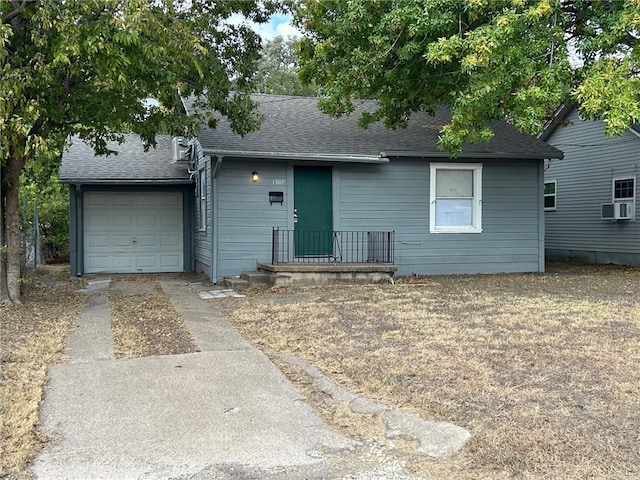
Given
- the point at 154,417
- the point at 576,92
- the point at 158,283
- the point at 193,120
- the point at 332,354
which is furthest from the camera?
the point at 158,283

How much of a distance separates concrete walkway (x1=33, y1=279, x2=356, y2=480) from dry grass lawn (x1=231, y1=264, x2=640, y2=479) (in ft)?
1.14

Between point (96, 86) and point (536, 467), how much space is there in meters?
6.47

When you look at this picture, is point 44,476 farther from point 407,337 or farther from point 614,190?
point 614,190

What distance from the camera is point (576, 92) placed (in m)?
8.38

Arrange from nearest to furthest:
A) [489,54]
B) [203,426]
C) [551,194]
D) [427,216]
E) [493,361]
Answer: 1. [203,426]
2. [493,361]
3. [489,54]
4. [427,216]
5. [551,194]

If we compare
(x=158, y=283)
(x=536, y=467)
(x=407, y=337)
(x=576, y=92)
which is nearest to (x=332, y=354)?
(x=407, y=337)

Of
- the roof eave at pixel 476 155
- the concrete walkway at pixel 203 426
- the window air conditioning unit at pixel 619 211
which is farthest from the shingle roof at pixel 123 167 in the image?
the window air conditioning unit at pixel 619 211

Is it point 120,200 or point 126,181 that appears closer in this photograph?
point 126,181

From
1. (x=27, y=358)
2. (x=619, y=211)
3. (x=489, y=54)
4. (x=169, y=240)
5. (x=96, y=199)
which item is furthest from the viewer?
(x=619, y=211)

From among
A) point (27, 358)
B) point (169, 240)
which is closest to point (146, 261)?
point (169, 240)

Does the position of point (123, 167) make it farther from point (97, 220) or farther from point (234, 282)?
point (234, 282)

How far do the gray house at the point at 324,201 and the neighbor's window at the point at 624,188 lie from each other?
4289mm

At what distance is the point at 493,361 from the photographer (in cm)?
479

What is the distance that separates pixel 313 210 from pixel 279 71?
25.3 metres
